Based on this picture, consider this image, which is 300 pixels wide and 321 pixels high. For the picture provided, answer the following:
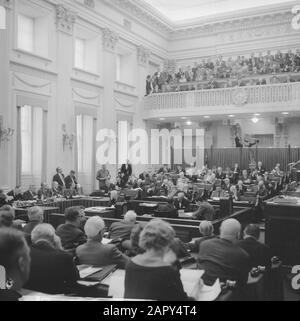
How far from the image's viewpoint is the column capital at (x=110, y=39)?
56.9 feet

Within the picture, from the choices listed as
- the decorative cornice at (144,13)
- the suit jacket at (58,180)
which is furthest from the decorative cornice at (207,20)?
the suit jacket at (58,180)

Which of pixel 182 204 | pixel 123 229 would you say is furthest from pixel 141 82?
pixel 123 229

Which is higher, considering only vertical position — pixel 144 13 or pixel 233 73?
pixel 144 13

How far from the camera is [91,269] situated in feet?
12.5

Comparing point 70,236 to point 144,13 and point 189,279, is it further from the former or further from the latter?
point 144,13

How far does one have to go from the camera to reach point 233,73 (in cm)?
1861

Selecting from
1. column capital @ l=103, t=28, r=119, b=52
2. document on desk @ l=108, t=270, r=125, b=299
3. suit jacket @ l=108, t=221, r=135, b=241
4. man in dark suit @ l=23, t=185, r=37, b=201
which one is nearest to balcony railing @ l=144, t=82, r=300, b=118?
column capital @ l=103, t=28, r=119, b=52

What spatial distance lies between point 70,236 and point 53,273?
1.67 metres

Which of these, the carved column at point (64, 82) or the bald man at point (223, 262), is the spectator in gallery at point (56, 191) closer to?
the carved column at point (64, 82)

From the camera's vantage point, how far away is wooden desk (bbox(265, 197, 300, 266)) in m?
6.14

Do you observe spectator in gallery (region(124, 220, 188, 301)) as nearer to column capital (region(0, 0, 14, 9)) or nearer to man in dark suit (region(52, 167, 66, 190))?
man in dark suit (region(52, 167, 66, 190))

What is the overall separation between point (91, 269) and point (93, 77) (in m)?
13.9

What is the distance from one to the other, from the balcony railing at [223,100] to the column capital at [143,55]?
181cm
